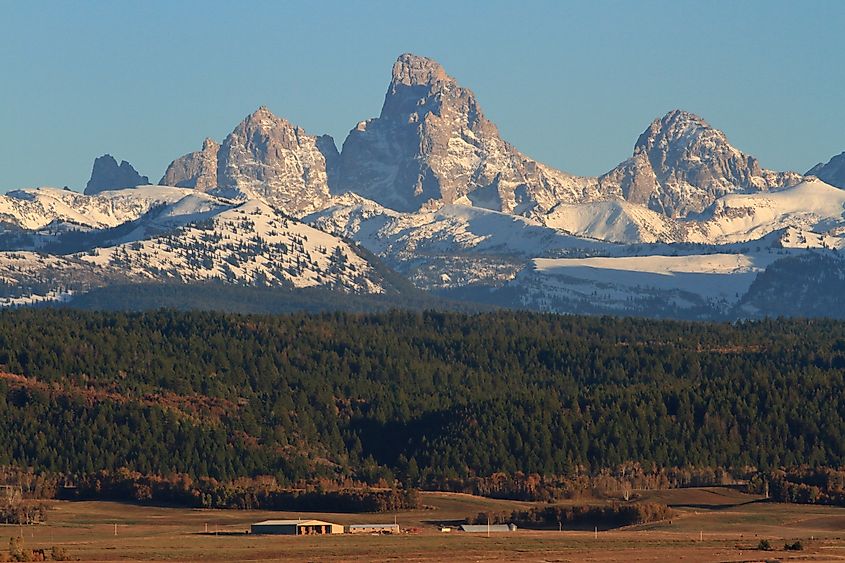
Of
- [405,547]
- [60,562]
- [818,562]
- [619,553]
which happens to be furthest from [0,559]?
[818,562]

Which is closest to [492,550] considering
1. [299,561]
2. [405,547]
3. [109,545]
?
[405,547]

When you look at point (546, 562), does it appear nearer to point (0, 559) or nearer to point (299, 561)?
point (299, 561)

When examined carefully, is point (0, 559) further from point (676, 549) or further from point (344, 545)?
point (676, 549)

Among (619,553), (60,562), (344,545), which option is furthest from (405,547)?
(60,562)

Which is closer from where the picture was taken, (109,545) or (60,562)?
(60,562)

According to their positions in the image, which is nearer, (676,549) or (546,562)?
(546,562)

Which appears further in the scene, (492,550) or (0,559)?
(492,550)

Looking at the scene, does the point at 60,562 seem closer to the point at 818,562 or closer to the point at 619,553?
the point at 619,553
